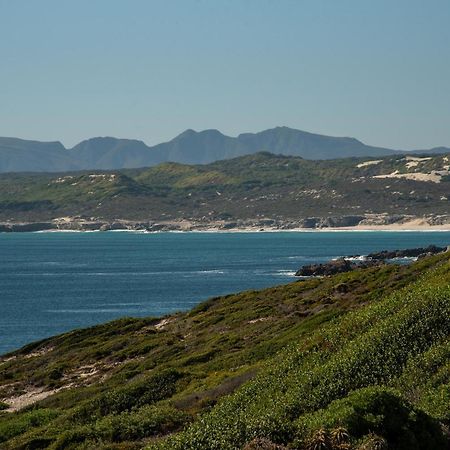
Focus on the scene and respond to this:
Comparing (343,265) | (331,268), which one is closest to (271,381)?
(343,265)

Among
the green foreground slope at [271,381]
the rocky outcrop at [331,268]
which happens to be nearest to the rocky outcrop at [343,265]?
the rocky outcrop at [331,268]

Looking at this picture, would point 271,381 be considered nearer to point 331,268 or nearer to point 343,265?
point 343,265

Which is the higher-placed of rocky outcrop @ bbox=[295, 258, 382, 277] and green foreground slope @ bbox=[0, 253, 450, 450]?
green foreground slope @ bbox=[0, 253, 450, 450]

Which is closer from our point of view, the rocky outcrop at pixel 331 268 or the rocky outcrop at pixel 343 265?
the rocky outcrop at pixel 331 268

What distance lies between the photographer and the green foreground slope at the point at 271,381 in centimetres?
2623

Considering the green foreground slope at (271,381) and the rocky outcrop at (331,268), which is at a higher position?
the green foreground slope at (271,381)

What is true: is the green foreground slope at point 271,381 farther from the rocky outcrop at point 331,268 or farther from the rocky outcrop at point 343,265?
the rocky outcrop at point 331,268

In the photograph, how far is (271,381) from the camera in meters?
35.6

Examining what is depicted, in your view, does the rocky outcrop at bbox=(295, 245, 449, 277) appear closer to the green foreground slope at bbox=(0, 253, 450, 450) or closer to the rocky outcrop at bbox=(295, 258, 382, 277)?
the rocky outcrop at bbox=(295, 258, 382, 277)

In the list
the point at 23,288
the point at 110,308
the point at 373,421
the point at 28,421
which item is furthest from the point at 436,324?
the point at 23,288

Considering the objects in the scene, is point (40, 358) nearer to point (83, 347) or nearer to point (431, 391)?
point (83, 347)

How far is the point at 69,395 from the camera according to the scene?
173 ft

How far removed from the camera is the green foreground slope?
1033 inches

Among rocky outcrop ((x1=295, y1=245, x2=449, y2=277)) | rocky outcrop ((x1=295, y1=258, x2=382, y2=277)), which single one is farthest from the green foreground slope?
rocky outcrop ((x1=295, y1=258, x2=382, y2=277))
